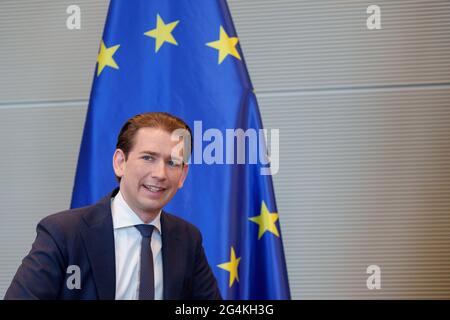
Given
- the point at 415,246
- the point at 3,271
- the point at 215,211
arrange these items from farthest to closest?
1. the point at 3,271
2. the point at 415,246
3. the point at 215,211

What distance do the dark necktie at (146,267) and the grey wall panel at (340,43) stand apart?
97cm

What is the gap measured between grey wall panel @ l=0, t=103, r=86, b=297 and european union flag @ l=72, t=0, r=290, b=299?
35cm

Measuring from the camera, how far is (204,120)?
6.93ft

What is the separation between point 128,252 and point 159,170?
25cm

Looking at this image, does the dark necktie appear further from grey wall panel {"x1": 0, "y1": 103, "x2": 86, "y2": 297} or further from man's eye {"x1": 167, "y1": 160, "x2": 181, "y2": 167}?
grey wall panel {"x1": 0, "y1": 103, "x2": 86, "y2": 297}

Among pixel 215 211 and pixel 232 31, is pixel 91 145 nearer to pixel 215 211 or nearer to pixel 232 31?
pixel 215 211

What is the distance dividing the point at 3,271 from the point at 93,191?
70 cm

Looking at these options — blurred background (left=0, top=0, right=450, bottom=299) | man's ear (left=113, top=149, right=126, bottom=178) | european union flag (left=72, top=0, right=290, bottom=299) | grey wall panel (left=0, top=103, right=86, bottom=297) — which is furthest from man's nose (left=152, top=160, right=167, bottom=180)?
grey wall panel (left=0, top=103, right=86, bottom=297)

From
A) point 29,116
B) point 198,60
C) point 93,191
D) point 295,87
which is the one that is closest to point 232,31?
point 198,60

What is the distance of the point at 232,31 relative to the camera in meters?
2.17

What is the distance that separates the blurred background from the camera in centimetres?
222

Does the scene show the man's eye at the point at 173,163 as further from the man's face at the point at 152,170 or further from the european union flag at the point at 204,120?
the european union flag at the point at 204,120

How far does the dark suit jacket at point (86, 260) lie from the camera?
1.42 meters

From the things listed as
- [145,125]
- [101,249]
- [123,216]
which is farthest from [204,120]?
[101,249]
